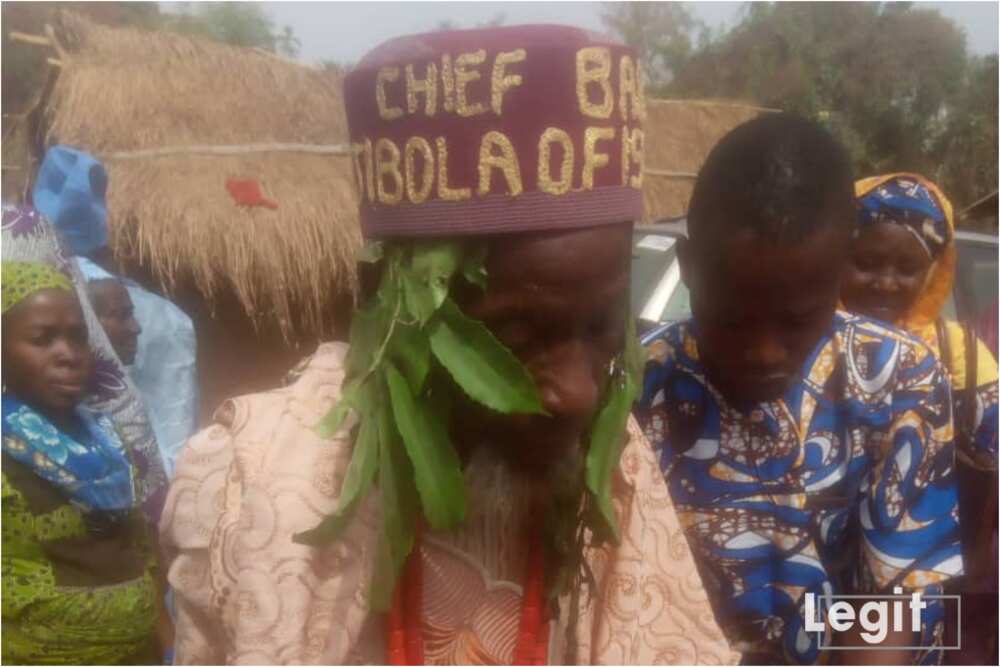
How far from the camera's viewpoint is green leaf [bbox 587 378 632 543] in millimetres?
1325

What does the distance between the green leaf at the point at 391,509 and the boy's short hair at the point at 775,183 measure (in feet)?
2.31

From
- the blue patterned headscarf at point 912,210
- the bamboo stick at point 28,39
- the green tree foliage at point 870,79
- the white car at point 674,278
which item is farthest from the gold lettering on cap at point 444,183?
the green tree foliage at point 870,79

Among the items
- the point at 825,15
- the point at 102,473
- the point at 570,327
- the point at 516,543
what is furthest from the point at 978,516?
the point at 825,15

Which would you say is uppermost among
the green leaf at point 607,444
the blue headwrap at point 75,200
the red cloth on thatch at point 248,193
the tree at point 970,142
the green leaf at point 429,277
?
the tree at point 970,142

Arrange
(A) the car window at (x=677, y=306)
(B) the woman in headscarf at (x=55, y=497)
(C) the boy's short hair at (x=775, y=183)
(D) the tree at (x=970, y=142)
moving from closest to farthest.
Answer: (C) the boy's short hair at (x=775, y=183) < (B) the woman in headscarf at (x=55, y=497) < (A) the car window at (x=677, y=306) < (D) the tree at (x=970, y=142)

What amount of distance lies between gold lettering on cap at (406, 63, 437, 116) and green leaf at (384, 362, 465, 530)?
0.32m

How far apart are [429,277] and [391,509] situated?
0.29 meters

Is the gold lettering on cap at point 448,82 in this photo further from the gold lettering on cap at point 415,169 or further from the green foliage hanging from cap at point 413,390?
the green foliage hanging from cap at point 413,390

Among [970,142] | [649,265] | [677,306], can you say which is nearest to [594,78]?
[677,306]

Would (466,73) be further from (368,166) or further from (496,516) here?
(496,516)

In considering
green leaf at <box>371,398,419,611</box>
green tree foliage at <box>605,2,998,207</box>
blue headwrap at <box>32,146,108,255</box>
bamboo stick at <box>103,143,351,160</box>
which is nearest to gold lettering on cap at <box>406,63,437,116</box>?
green leaf at <box>371,398,419,611</box>

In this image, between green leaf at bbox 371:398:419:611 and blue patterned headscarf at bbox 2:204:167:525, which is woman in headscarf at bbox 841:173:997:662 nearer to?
green leaf at bbox 371:398:419:611

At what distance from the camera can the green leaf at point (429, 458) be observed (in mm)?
1221

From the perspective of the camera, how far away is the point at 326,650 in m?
1.27
